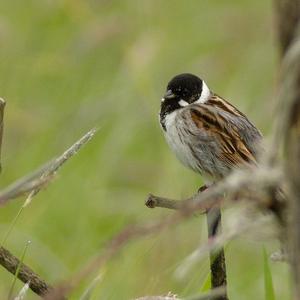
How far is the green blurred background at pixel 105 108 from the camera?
4.71 metres

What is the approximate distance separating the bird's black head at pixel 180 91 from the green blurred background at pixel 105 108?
13.3 inches

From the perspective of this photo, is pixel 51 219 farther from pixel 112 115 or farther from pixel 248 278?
pixel 248 278

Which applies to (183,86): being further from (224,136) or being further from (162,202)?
(162,202)

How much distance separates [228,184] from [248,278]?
3.49m

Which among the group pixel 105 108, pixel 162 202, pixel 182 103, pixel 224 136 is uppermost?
pixel 105 108

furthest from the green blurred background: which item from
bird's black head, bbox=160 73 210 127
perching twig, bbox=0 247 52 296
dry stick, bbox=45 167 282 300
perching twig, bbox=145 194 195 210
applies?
dry stick, bbox=45 167 282 300

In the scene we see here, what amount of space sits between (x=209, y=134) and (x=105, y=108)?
116cm

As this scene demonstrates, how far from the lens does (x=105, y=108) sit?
5.12 meters

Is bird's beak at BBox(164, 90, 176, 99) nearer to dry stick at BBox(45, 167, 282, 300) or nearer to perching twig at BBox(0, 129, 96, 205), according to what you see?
perching twig at BBox(0, 129, 96, 205)

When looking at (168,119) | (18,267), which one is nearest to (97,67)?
(168,119)

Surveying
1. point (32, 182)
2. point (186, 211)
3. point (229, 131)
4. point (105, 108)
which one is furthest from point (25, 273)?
point (105, 108)

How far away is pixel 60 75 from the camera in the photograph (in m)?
5.91

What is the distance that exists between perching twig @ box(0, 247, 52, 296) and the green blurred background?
94.4 inches

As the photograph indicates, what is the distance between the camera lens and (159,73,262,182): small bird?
3.95 m
